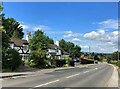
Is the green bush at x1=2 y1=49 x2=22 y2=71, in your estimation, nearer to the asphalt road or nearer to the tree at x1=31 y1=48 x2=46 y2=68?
the asphalt road

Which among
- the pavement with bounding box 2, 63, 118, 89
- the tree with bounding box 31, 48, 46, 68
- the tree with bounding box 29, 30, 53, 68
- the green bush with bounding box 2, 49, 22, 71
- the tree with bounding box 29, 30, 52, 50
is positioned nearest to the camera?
the pavement with bounding box 2, 63, 118, 89

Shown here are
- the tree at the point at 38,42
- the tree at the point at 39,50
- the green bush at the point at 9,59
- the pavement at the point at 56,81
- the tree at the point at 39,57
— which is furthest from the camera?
the tree at the point at 38,42

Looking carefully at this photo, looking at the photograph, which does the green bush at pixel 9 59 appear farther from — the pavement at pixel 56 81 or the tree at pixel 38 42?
the tree at pixel 38 42

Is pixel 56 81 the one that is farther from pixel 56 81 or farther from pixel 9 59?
pixel 9 59

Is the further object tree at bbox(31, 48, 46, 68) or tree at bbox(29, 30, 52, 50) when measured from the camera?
tree at bbox(29, 30, 52, 50)

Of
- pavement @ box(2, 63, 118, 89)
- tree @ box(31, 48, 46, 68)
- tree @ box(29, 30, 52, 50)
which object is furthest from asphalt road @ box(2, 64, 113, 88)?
tree @ box(29, 30, 52, 50)

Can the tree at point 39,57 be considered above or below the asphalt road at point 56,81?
above

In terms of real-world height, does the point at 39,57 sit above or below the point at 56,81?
above

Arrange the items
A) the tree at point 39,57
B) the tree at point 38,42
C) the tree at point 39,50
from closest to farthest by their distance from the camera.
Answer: the tree at point 39,57, the tree at point 39,50, the tree at point 38,42

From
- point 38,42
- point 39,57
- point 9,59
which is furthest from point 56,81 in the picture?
point 38,42

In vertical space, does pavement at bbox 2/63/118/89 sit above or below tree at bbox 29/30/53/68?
below

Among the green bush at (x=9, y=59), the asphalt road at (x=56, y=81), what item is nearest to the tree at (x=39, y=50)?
the green bush at (x=9, y=59)

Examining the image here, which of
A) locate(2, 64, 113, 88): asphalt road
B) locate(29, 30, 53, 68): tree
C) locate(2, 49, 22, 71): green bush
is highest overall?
locate(29, 30, 53, 68): tree

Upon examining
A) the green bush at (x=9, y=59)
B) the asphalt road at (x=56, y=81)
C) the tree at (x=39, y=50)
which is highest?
the tree at (x=39, y=50)
